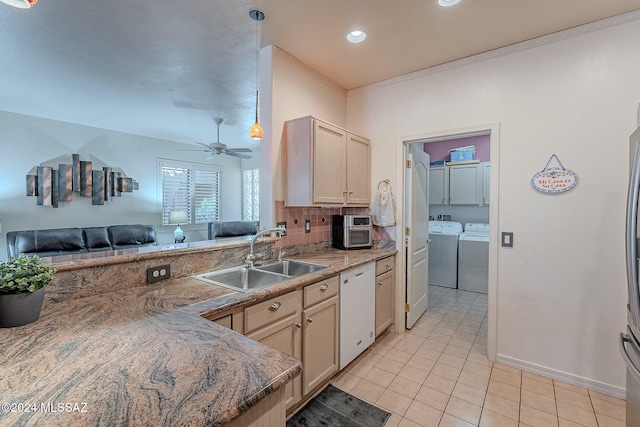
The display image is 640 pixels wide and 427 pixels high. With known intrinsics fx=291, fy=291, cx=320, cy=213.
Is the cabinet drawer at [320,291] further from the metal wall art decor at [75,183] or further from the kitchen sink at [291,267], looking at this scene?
the metal wall art decor at [75,183]

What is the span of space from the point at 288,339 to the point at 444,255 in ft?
11.9

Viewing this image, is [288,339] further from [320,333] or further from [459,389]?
[459,389]

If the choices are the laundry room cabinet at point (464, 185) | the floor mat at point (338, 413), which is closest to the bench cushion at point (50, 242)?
the floor mat at point (338, 413)

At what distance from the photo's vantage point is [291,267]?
2500mm

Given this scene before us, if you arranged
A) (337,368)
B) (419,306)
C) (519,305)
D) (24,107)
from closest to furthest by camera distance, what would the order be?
(337,368), (519,305), (419,306), (24,107)

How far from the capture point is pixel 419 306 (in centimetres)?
338

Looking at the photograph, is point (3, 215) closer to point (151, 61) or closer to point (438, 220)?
point (151, 61)

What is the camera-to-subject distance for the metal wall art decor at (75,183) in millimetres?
4547

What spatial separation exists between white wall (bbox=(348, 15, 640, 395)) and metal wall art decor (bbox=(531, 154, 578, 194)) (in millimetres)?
41

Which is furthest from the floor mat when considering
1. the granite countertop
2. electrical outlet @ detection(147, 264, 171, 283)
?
electrical outlet @ detection(147, 264, 171, 283)

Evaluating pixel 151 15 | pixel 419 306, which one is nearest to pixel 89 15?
pixel 151 15

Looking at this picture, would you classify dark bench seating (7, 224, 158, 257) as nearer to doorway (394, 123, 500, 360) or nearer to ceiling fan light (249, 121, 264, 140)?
ceiling fan light (249, 121, 264, 140)

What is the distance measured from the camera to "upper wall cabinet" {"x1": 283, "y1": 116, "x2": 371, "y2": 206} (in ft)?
8.09

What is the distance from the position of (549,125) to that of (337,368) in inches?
99.0
